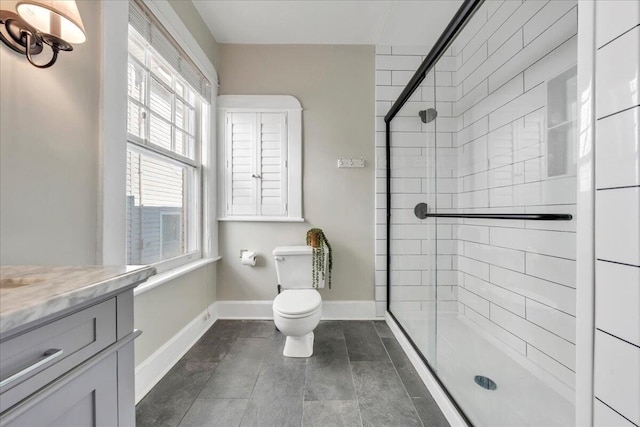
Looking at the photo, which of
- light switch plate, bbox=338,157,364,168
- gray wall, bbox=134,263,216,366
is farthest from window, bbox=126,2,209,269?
light switch plate, bbox=338,157,364,168

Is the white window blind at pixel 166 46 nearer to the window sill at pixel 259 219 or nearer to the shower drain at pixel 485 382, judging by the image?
the window sill at pixel 259 219

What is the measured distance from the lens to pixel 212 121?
2.25 meters

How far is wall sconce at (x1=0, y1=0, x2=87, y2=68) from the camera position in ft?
2.42

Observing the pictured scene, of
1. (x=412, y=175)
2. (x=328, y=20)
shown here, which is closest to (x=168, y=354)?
(x=412, y=175)

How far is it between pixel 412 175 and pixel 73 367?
6.56ft

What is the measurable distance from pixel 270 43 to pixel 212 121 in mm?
884

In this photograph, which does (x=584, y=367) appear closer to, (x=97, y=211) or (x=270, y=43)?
(x=97, y=211)

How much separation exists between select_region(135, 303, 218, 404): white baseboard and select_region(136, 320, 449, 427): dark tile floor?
4 cm

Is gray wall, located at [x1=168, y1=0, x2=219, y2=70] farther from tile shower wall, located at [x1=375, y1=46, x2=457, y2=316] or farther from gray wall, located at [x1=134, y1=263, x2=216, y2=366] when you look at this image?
gray wall, located at [x1=134, y1=263, x2=216, y2=366]

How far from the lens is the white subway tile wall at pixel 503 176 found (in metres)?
1.10

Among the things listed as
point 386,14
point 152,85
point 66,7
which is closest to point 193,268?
point 152,85

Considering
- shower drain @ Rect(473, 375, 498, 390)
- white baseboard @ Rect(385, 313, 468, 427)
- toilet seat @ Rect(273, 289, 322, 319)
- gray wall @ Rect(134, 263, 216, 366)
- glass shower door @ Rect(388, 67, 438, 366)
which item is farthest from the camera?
glass shower door @ Rect(388, 67, 438, 366)

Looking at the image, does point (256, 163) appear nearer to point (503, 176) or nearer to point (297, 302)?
point (297, 302)

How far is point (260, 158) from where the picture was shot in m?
2.35
